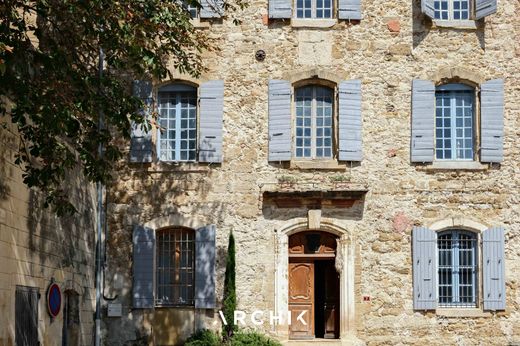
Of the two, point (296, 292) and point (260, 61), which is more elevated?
point (260, 61)

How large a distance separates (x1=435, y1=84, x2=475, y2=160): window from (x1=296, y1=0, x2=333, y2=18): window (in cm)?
254

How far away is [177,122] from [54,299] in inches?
179

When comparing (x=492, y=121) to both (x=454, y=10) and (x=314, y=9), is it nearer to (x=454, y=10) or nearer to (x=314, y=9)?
(x=454, y=10)

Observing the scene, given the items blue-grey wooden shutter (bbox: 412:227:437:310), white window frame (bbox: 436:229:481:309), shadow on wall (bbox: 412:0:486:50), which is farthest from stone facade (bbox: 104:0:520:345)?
white window frame (bbox: 436:229:481:309)

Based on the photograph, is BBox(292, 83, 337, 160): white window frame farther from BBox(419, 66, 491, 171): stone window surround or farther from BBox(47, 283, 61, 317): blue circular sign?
BBox(47, 283, 61, 317): blue circular sign

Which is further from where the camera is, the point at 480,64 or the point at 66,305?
the point at 480,64

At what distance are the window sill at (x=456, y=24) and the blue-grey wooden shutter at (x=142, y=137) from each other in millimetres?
5453

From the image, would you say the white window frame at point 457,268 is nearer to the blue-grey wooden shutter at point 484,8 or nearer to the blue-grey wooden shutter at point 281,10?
the blue-grey wooden shutter at point 484,8

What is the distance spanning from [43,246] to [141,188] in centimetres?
347

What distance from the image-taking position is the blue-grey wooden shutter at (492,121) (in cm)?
1819

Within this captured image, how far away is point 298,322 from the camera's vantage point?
18.4m

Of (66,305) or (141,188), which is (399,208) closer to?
(141,188)

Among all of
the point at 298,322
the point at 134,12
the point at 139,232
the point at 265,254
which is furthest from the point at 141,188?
the point at 134,12

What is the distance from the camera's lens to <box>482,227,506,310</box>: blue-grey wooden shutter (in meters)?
17.9
